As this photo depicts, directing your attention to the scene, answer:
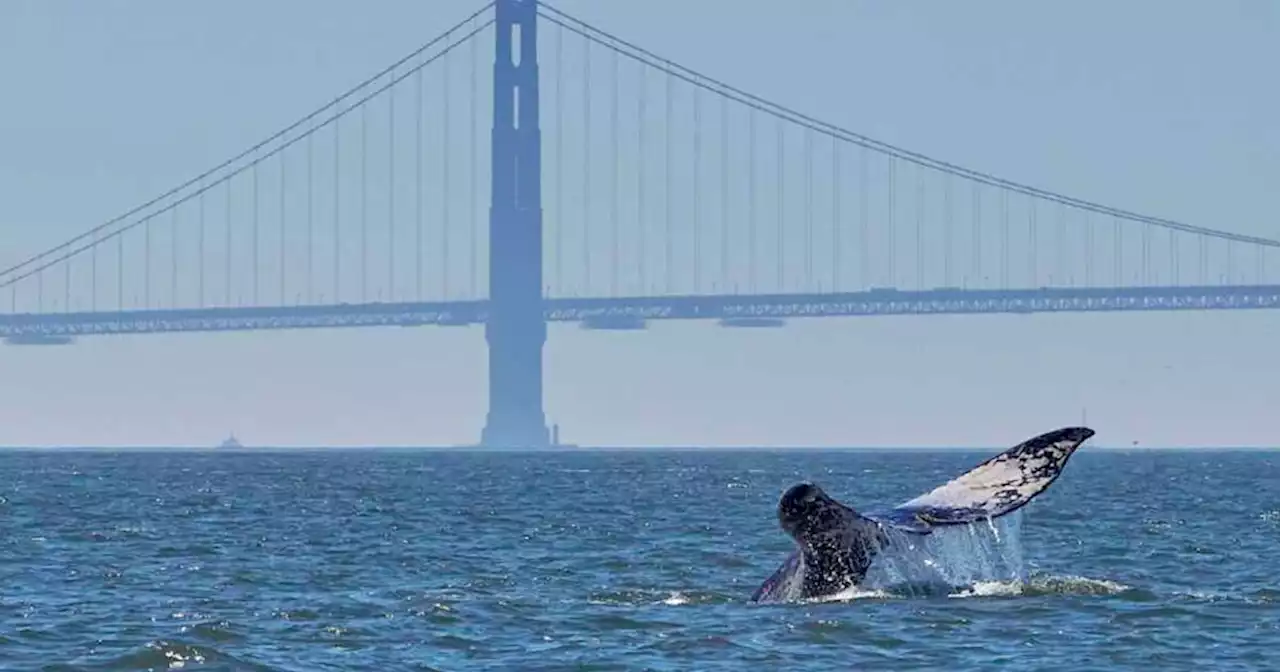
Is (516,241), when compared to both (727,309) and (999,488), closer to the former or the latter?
(727,309)

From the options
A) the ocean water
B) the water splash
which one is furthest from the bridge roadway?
the water splash

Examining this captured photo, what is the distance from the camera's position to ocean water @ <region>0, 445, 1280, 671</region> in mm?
23344

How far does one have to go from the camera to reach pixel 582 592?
96.4 feet

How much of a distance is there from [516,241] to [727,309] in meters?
25.0

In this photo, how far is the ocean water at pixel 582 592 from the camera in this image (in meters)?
23.3

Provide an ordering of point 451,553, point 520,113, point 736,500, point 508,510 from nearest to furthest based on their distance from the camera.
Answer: point 451,553
point 508,510
point 736,500
point 520,113

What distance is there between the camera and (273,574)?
1271 inches

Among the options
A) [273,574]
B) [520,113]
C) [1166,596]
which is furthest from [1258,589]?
[520,113]

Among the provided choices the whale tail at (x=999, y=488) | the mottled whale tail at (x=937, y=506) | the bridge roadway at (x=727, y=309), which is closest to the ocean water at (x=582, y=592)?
the mottled whale tail at (x=937, y=506)

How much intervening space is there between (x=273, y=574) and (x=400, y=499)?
90.6 feet

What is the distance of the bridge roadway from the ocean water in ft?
193

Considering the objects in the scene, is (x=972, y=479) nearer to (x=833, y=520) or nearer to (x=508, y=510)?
(x=833, y=520)

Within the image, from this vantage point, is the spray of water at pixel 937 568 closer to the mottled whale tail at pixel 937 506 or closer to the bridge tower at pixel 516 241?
the mottled whale tail at pixel 937 506

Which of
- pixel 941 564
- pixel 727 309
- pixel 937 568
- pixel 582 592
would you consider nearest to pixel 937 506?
pixel 937 568
